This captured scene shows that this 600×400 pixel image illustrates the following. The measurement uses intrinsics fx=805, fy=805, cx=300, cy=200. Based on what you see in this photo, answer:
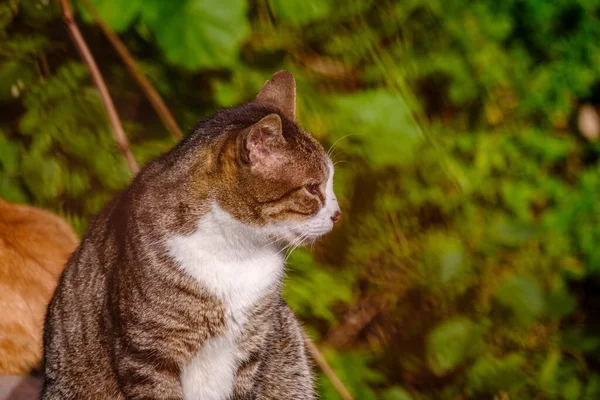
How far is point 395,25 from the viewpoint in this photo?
2.92m

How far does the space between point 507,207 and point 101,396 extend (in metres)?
1.72

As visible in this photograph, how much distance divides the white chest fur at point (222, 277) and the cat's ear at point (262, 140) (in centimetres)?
14

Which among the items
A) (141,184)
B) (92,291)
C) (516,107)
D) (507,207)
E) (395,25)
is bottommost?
(507,207)

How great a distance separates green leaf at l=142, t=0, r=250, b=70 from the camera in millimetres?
2301

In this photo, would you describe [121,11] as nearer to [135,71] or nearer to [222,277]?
[135,71]

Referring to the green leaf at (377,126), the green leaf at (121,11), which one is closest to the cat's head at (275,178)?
the green leaf at (121,11)

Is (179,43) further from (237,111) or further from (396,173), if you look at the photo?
(396,173)

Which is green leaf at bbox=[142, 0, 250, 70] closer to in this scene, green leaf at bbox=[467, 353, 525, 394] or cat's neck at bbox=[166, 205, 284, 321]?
cat's neck at bbox=[166, 205, 284, 321]

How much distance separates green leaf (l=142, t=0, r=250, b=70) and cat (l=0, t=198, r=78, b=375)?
62 cm

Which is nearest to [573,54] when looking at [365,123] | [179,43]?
[365,123]

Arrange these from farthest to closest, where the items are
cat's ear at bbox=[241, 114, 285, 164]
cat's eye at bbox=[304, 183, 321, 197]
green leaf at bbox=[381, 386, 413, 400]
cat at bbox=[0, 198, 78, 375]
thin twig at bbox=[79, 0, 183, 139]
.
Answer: green leaf at bbox=[381, 386, 413, 400] → thin twig at bbox=[79, 0, 183, 139] → cat at bbox=[0, 198, 78, 375] → cat's eye at bbox=[304, 183, 321, 197] → cat's ear at bbox=[241, 114, 285, 164]

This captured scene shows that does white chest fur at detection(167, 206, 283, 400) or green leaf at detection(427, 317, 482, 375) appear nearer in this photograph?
white chest fur at detection(167, 206, 283, 400)

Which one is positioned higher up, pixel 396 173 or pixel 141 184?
pixel 141 184

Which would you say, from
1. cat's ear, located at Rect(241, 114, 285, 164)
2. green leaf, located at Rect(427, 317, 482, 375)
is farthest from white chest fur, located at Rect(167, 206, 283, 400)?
green leaf, located at Rect(427, 317, 482, 375)
